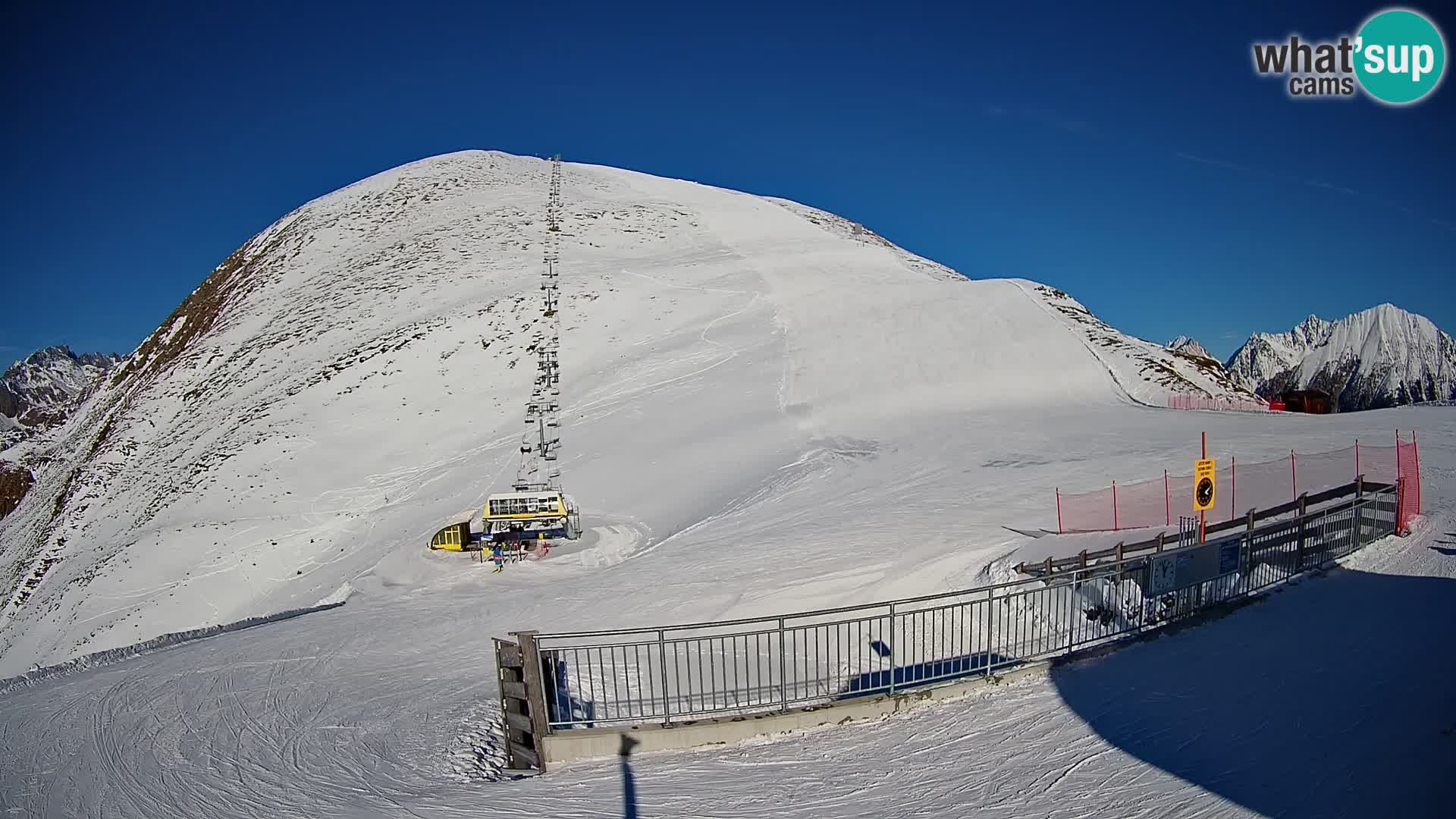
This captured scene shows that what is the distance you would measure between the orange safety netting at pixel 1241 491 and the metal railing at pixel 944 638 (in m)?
4.89

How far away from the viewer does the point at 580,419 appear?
37.4 meters

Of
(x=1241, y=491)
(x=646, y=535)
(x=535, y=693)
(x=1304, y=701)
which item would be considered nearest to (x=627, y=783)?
(x=535, y=693)

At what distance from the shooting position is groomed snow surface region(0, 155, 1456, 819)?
7.86 m

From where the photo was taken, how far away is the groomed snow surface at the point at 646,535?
7.86 meters

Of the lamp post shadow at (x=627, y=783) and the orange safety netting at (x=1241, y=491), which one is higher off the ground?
the orange safety netting at (x=1241, y=491)

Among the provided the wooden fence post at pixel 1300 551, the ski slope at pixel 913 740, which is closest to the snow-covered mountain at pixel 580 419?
the ski slope at pixel 913 740

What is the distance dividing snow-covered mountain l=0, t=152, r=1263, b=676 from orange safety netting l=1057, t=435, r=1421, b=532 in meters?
1.75

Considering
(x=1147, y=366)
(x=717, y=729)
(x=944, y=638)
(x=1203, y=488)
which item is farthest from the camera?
(x=1147, y=366)

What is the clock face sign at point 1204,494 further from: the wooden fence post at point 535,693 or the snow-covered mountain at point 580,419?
the wooden fence post at point 535,693

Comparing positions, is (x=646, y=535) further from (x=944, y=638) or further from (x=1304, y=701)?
(x=1304, y=701)

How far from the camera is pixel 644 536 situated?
2528 cm

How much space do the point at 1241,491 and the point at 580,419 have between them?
2577cm

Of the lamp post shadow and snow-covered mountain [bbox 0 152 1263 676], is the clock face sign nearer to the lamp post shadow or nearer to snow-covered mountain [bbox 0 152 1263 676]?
snow-covered mountain [bbox 0 152 1263 676]

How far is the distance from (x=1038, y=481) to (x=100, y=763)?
2224cm
